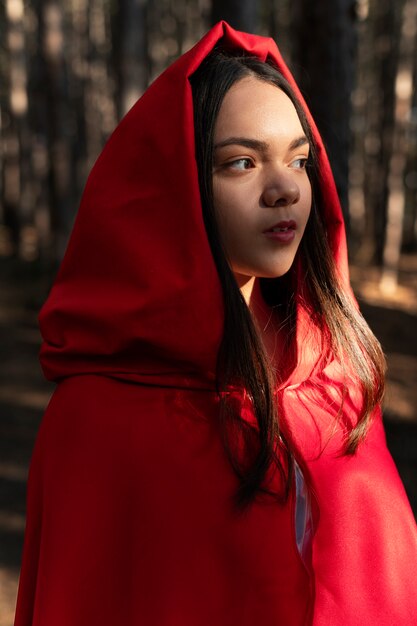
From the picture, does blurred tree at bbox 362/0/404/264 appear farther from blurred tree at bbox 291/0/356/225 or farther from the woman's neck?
the woman's neck

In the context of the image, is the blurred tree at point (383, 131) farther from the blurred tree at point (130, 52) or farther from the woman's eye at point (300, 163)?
the woman's eye at point (300, 163)

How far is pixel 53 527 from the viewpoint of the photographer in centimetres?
196

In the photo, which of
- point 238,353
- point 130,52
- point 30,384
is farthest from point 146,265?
point 130,52

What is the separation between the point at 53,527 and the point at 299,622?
0.60 m

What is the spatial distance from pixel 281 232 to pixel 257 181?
5.1 inches

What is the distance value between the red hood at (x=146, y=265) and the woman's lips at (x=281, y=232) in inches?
5.9

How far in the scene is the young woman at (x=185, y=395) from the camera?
190cm

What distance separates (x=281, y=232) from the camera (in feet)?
6.34

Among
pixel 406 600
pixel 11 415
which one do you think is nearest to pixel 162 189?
pixel 406 600

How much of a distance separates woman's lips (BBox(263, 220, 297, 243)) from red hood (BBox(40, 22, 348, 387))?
15 cm

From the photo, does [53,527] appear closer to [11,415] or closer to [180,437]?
[180,437]

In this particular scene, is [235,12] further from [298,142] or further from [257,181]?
[257,181]

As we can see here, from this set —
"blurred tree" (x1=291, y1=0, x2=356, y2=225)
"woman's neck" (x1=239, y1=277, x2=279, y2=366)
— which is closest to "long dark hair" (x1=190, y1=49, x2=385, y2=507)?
"woman's neck" (x1=239, y1=277, x2=279, y2=366)

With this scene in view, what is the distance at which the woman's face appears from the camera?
6.23 ft
